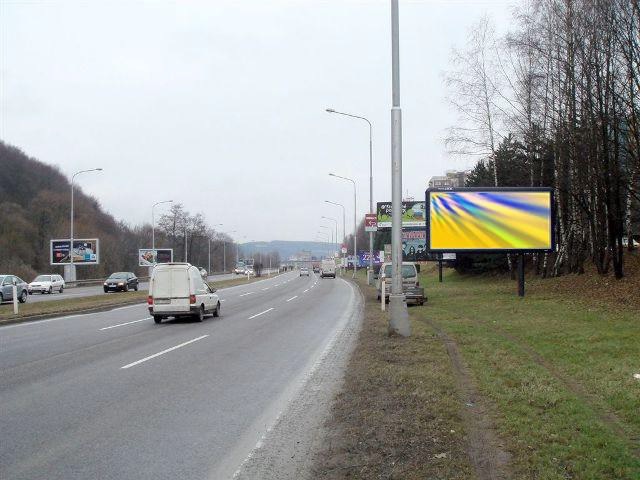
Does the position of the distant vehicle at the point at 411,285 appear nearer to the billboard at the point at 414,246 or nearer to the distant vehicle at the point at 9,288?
the distant vehicle at the point at 9,288

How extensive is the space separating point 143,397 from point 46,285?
41.2 metres

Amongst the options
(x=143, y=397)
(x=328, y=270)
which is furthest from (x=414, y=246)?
(x=143, y=397)

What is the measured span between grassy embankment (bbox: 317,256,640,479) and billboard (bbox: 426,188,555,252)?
10.6 metres

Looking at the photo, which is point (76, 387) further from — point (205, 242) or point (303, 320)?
point (205, 242)

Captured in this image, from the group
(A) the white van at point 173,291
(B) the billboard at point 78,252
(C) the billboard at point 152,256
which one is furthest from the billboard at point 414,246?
(A) the white van at point 173,291

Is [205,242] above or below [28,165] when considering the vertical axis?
below

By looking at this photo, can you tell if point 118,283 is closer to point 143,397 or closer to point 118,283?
point 118,283

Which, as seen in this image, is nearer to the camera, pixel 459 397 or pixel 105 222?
pixel 459 397

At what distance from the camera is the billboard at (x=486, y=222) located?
25719 millimetres

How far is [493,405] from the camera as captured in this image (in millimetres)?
7375

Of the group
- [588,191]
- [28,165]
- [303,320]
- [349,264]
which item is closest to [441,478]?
[303,320]

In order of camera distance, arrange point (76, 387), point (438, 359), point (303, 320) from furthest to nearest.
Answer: point (303, 320) → point (438, 359) → point (76, 387)

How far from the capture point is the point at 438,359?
10.7 metres

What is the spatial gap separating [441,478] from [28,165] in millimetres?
109107
